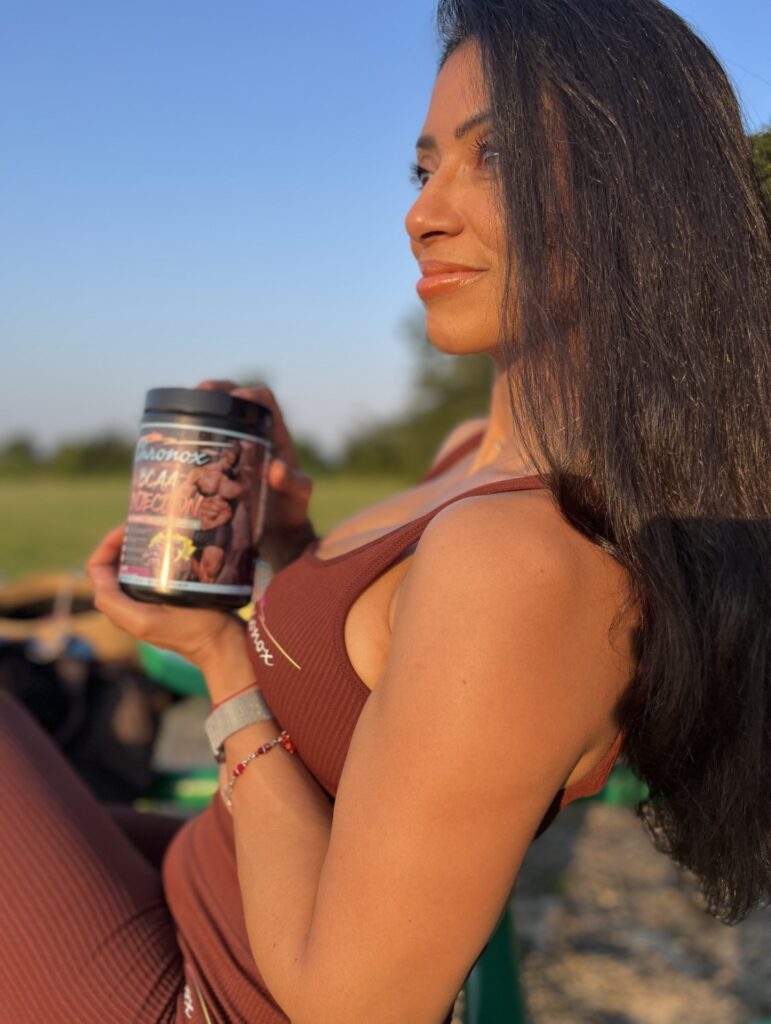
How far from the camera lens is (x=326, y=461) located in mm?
31062

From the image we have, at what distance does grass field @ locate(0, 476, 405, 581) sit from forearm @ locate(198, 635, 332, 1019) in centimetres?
563

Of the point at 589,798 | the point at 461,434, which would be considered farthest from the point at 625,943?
the point at 461,434

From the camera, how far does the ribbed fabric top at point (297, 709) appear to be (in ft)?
3.46

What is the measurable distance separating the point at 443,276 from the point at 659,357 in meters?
0.30

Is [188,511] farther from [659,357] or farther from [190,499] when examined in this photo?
[659,357]

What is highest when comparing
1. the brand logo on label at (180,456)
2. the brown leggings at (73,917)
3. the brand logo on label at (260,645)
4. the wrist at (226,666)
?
the brand logo on label at (180,456)

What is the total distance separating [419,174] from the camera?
1405 mm

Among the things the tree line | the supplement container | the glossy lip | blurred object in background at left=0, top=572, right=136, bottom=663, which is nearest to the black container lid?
the supplement container

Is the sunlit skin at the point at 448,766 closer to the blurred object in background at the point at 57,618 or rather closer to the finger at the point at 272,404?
the finger at the point at 272,404

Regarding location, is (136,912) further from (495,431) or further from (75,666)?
(75,666)

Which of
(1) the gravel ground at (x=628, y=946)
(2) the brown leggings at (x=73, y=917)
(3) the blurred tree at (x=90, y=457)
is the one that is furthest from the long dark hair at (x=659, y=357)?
(3) the blurred tree at (x=90, y=457)

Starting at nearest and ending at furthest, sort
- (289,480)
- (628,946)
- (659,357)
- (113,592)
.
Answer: (659,357), (113,592), (289,480), (628,946)

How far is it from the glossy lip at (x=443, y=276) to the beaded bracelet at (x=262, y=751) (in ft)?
1.82

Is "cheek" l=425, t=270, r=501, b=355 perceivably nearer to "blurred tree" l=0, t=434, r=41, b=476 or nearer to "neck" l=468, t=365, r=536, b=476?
"neck" l=468, t=365, r=536, b=476
